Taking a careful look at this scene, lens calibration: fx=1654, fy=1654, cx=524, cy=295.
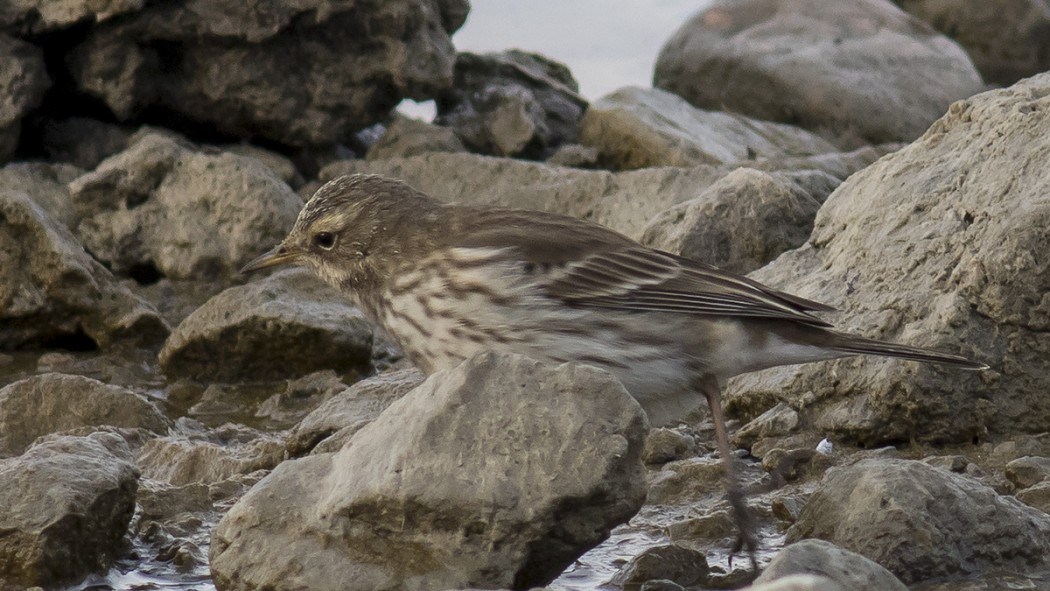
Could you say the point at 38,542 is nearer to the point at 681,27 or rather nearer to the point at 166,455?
the point at 166,455

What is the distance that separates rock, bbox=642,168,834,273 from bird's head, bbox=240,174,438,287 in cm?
185

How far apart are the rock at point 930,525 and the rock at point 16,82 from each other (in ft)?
22.7

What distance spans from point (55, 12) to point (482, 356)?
642cm

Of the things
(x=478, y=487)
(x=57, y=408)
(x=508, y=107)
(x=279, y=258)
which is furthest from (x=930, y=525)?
(x=508, y=107)

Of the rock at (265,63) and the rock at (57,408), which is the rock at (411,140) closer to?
the rock at (265,63)

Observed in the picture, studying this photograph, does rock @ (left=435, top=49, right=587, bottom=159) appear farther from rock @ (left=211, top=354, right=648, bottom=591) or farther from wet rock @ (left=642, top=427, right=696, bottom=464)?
rock @ (left=211, top=354, right=648, bottom=591)

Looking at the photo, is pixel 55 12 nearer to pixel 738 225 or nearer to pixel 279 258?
pixel 279 258

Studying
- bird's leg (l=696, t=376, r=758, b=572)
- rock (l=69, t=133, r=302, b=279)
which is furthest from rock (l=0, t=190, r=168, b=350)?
bird's leg (l=696, t=376, r=758, b=572)

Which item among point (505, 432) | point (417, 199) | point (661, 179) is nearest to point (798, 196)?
point (661, 179)

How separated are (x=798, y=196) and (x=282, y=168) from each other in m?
3.79

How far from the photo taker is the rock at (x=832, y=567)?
4418 mm

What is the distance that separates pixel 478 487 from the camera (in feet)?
15.6

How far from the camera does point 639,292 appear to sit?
629 cm

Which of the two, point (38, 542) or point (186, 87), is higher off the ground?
point (186, 87)
